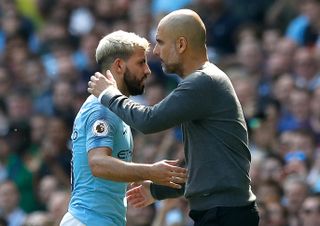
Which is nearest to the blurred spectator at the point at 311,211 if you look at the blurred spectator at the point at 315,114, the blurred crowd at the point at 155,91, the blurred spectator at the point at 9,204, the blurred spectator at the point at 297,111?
the blurred crowd at the point at 155,91

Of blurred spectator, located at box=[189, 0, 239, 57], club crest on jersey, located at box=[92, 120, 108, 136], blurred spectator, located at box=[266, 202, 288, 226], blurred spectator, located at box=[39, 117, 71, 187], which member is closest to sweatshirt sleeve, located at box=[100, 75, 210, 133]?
club crest on jersey, located at box=[92, 120, 108, 136]

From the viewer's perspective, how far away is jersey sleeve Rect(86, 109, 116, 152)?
7613mm

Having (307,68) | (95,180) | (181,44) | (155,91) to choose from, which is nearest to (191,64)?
(181,44)

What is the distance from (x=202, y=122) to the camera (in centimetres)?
757

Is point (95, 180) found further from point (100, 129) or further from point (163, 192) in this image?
point (163, 192)

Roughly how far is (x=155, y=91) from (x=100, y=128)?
5348 mm

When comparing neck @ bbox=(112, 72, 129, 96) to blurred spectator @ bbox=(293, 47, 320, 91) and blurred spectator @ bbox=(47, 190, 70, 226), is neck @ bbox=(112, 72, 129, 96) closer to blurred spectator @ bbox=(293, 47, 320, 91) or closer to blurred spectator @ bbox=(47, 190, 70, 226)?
blurred spectator @ bbox=(47, 190, 70, 226)

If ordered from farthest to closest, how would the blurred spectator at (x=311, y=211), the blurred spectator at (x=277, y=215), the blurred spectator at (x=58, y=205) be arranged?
the blurred spectator at (x=58, y=205)
the blurred spectator at (x=277, y=215)
the blurred spectator at (x=311, y=211)

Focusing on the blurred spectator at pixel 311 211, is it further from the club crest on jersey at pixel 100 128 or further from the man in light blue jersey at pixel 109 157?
the club crest on jersey at pixel 100 128

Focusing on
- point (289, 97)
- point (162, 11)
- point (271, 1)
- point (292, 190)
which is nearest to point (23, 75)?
point (162, 11)

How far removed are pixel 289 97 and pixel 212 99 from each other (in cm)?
440

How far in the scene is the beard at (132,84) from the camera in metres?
7.93

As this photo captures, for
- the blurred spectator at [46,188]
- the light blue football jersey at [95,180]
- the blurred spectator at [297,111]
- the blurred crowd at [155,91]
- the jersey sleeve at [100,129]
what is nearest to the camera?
the jersey sleeve at [100,129]

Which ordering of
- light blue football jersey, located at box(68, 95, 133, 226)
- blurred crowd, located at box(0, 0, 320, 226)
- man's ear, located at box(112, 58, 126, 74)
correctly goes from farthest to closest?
blurred crowd, located at box(0, 0, 320, 226), man's ear, located at box(112, 58, 126, 74), light blue football jersey, located at box(68, 95, 133, 226)
